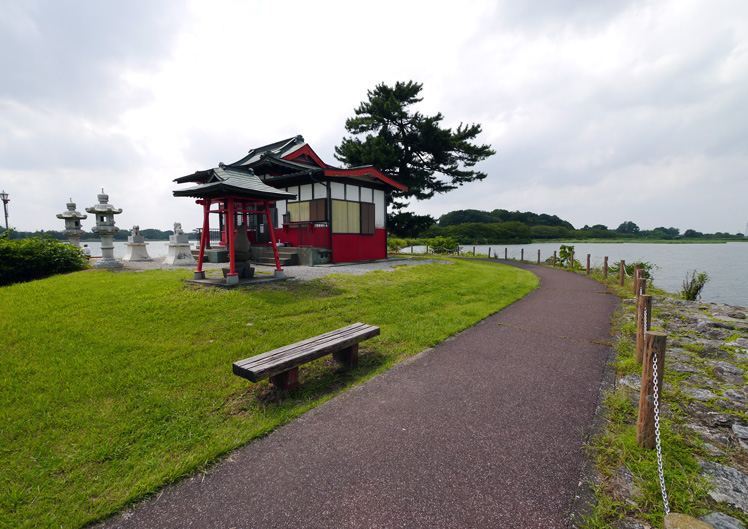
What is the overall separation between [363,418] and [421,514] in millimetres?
1166

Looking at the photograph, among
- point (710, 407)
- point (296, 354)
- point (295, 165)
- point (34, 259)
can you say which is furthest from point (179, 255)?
point (710, 407)

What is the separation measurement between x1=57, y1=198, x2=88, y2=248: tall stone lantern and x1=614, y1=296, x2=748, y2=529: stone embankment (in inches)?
841

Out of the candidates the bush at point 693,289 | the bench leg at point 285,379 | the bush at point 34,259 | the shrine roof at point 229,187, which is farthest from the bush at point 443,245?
the bench leg at point 285,379

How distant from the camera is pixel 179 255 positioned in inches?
540

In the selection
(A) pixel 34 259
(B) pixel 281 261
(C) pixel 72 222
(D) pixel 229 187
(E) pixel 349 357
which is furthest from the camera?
(C) pixel 72 222

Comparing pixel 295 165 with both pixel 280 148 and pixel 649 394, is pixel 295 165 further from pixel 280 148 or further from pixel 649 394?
pixel 649 394

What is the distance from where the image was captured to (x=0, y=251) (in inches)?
349

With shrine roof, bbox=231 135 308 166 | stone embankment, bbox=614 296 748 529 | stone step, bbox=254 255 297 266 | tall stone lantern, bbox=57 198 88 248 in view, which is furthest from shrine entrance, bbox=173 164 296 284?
tall stone lantern, bbox=57 198 88 248

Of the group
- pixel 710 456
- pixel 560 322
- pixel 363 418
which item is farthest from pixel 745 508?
pixel 560 322

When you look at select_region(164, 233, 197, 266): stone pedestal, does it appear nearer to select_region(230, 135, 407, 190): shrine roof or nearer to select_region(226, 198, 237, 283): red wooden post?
select_region(230, 135, 407, 190): shrine roof

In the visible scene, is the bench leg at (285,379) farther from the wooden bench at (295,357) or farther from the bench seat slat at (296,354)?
the bench seat slat at (296,354)

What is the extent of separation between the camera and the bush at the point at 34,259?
29.5 ft

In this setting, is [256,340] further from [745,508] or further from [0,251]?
[0,251]

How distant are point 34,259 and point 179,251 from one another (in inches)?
183
